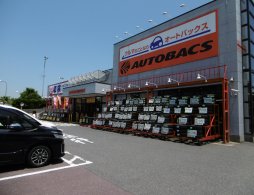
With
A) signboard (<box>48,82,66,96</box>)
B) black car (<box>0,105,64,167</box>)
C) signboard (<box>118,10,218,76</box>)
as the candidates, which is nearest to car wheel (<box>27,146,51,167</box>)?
black car (<box>0,105,64,167</box>)

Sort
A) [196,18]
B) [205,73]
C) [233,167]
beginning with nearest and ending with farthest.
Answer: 1. [233,167]
2. [205,73]
3. [196,18]

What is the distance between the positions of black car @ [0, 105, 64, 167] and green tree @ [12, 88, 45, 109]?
185 feet

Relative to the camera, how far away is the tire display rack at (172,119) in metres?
10.8

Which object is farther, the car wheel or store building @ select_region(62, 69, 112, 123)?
store building @ select_region(62, 69, 112, 123)

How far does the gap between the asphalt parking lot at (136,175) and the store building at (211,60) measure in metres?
4.41

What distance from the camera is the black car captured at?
5469 millimetres

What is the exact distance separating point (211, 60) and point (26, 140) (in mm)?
11009

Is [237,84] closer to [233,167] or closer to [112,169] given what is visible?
[233,167]

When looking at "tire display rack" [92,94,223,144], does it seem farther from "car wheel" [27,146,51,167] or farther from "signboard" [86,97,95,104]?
"car wheel" [27,146,51,167]

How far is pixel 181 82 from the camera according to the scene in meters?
13.9

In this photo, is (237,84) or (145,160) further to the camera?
(237,84)

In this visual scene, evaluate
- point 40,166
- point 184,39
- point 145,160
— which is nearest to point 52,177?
point 40,166

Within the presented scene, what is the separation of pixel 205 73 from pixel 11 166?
11.1 metres

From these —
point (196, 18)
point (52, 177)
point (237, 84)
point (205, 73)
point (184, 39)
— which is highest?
point (196, 18)
